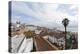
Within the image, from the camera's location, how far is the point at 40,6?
165 cm

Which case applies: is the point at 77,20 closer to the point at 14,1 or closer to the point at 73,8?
the point at 73,8

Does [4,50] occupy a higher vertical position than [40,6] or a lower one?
lower

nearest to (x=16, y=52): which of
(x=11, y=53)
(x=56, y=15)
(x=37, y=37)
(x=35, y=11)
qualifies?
(x=11, y=53)

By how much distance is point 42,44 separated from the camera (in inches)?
64.9

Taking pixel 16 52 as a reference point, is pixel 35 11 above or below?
above

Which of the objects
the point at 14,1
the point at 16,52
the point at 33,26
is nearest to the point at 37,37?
the point at 33,26

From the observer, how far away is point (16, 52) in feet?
5.18

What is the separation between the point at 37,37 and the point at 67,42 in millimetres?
329

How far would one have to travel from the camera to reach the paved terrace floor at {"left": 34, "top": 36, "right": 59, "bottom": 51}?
1.63 m

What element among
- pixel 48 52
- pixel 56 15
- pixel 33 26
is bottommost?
pixel 48 52

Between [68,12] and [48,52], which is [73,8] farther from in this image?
Answer: [48,52]

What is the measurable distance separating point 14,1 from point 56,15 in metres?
0.45

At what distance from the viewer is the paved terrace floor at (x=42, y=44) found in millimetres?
1632

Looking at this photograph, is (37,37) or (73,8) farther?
(73,8)
